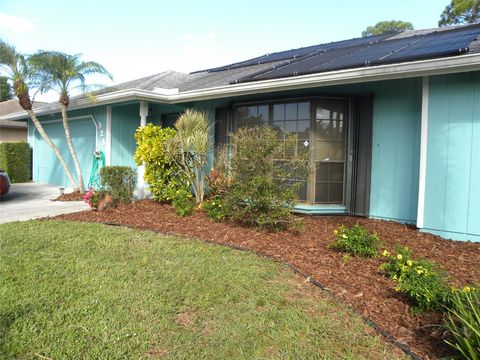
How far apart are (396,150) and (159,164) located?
4.77 meters

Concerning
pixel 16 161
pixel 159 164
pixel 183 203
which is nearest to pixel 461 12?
pixel 159 164

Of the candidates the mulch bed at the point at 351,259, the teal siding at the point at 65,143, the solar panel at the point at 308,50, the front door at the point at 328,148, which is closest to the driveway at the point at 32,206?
the mulch bed at the point at 351,259

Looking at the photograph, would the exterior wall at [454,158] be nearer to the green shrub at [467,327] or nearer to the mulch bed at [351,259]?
the mulch bed at [351,259]

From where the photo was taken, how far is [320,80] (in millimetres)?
6305

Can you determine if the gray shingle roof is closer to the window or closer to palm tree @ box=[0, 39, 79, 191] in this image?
the window

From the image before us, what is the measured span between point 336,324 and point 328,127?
473 cm

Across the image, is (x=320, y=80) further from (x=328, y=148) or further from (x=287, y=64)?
(x=287, y=64)

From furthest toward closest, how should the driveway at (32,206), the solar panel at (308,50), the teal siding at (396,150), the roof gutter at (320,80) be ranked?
the solar panel at (308,50) → the driveway at (32,206) → the teal siding at (396,150) → the roof gutter at (320,80)

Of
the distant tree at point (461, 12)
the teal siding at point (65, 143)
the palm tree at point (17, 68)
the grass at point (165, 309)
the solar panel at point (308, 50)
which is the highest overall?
the distant tree at point (461, 12)

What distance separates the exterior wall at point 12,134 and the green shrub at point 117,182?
16607 mm

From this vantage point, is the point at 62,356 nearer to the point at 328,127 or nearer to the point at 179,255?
the point at 179,255

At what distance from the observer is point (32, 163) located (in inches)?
588

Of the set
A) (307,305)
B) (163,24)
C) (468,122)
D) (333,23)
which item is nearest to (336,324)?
(307,305)

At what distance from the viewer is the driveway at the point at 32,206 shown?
7.25 meters
